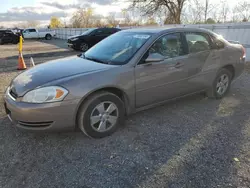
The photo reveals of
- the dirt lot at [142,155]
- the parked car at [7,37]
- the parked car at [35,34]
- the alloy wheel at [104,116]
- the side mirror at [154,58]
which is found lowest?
the dirt lot at [142,155]

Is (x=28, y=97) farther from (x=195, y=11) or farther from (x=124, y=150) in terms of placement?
(x=195, y=11)

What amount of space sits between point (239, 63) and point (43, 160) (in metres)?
4.43

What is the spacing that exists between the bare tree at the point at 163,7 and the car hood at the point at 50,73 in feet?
72.9

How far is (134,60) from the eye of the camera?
3.30m

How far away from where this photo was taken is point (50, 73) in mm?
3160

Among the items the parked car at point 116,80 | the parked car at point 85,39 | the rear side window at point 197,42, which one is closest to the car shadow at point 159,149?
the parked car at point 116,80

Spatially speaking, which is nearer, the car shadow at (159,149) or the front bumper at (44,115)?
the car shadow at (159,149)

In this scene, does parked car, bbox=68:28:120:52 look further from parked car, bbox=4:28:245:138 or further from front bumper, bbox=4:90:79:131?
front bumper, bbox=4:90:79:131

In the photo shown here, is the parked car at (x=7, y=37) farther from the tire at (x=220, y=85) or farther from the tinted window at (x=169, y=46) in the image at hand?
the tire at (x=220, y=85)

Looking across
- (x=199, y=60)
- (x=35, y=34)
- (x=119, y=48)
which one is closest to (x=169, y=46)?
(x=199, y=60)

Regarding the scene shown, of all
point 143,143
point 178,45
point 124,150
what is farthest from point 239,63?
point 124,150

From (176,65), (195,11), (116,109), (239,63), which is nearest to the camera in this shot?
(116,109)

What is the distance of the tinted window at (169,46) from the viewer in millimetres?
3558

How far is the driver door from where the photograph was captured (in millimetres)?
3391
